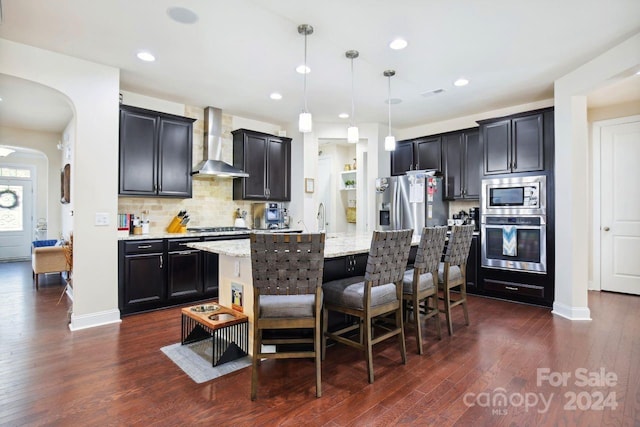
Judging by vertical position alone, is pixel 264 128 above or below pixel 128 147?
above

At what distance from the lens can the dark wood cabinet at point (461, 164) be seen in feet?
16.8

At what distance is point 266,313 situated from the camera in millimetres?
2178

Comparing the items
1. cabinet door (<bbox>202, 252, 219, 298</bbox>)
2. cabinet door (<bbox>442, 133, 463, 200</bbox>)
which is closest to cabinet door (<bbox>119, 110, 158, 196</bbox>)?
cabinet door (<bbox>202, 252, 219, 298</bbox>)

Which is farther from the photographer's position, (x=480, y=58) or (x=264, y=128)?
(x=264, y=128)

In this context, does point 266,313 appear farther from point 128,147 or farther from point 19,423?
point 128,147

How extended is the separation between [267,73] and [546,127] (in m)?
3.55

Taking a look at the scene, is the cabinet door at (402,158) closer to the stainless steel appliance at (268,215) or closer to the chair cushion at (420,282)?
the stainless steel appliance at (268,215)

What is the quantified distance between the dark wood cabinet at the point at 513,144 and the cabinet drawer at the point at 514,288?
153 cm

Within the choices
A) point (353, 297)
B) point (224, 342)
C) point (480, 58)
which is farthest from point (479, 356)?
point (480, 58)

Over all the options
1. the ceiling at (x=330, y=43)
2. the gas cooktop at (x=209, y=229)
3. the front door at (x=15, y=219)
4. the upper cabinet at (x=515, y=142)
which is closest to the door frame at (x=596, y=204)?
the ceiling at (x=330, y=43)

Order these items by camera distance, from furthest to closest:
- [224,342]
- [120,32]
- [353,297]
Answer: [120,32], [224,342], [353,297]

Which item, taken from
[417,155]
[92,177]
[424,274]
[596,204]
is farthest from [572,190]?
[92,177]

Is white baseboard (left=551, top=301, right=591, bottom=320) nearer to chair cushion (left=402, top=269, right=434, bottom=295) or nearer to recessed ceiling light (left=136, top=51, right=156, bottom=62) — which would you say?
chair cushion (left=402, top=269, right=434, bottom=295)

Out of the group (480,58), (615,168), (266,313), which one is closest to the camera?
(266,313)
